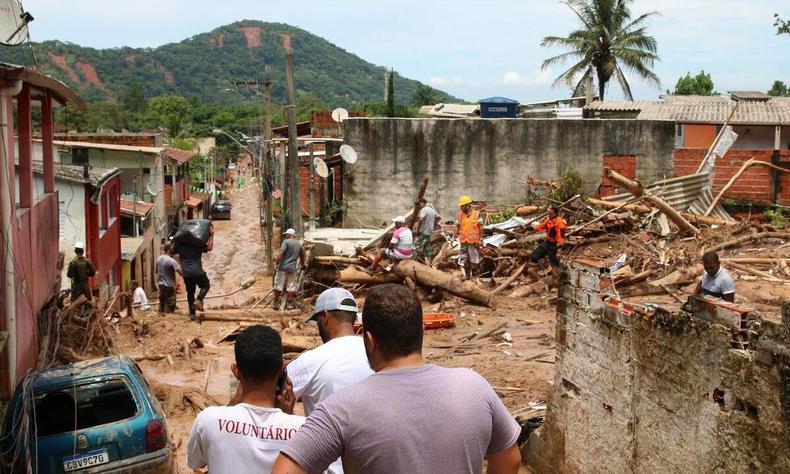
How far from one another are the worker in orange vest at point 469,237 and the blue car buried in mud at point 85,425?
9.16 metres

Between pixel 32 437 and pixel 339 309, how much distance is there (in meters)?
4.39

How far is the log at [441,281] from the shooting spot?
15875 mm

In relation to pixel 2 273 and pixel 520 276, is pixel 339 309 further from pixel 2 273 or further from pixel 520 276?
pixel 520 276

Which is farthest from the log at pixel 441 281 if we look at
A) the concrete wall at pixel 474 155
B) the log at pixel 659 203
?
the concrete wall at pixel 474 155

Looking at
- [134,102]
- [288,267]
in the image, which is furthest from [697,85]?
[134,102]

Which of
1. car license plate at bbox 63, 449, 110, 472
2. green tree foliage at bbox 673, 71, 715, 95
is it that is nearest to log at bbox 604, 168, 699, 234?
car license plate at bbox 63, 449, 110, 472

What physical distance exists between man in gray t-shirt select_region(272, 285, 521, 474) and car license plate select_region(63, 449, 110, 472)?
535 cm

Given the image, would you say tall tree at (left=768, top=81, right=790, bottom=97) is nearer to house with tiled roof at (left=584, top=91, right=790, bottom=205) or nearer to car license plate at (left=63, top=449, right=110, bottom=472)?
house with tiled roof at (left=584, top=91, right=790, bottom=205)

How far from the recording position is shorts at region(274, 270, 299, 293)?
16.2 meters

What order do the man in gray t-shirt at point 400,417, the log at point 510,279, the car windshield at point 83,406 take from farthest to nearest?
the log at point 510,279
the car windshield at point 83,406
the man in gray t-shirt at point 400,417

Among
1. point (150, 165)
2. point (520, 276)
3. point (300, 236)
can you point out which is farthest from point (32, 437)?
point (150, 165)

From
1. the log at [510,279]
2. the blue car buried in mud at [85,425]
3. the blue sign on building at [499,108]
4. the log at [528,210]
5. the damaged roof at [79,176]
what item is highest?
the blue sign on building at [499,108]

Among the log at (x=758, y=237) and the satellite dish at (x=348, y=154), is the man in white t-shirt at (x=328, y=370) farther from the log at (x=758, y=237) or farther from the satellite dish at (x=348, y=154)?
the satellite dish at (x=348, y=154)

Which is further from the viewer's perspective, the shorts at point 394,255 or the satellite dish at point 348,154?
the satellite dish at point 348,154
